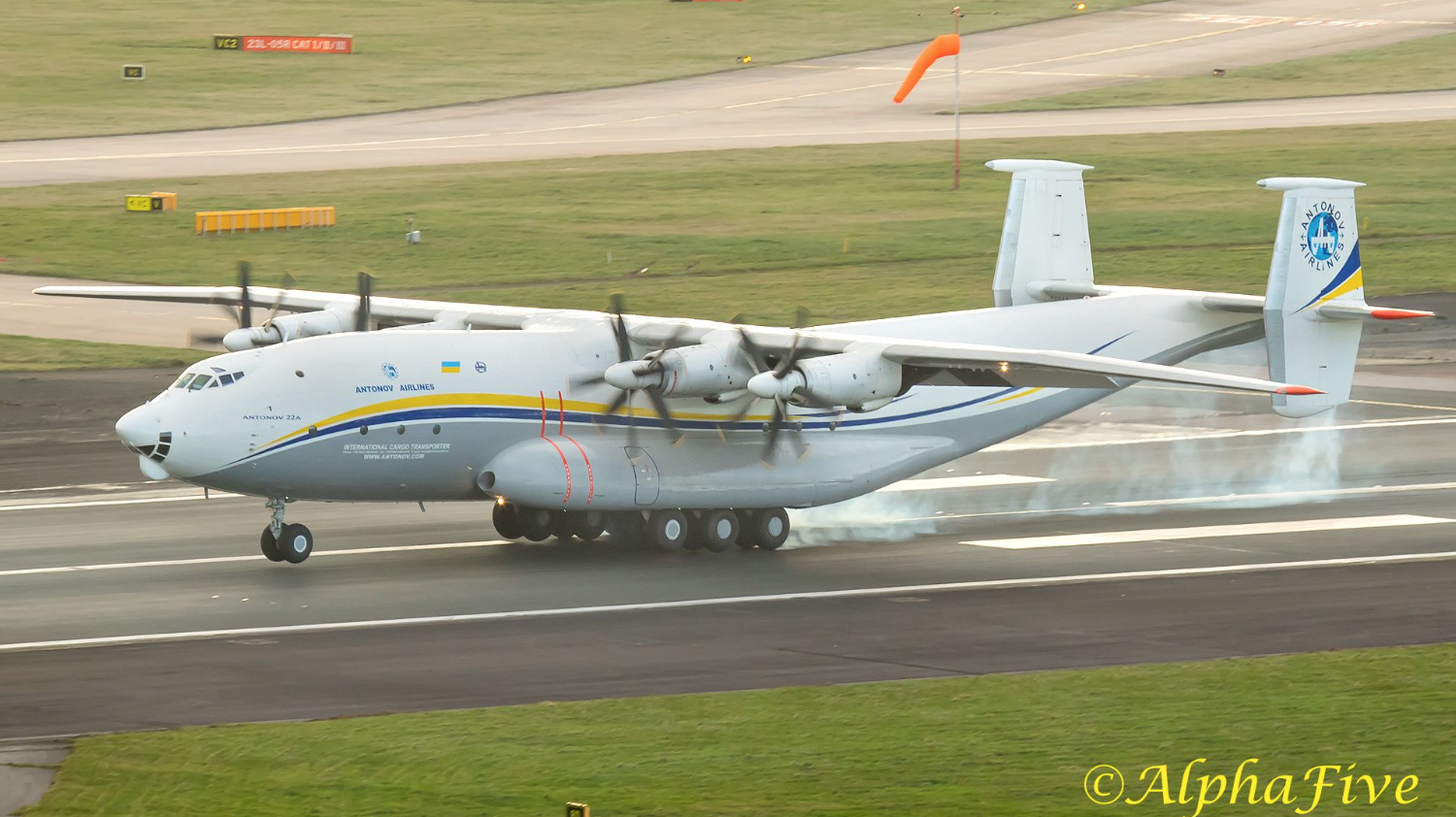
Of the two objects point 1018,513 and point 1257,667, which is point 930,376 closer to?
point 1018,513

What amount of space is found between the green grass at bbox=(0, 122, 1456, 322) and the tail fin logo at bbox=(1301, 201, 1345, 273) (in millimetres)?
20549

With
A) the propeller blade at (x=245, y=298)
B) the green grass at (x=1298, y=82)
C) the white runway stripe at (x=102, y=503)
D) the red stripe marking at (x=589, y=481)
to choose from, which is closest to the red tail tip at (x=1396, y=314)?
the red stripe marking at (x=589, y=481)

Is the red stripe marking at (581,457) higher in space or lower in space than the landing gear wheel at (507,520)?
higher

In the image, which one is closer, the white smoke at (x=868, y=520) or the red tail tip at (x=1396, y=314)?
the red tail tip at (x=1396, y=314)

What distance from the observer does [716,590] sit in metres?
29.2

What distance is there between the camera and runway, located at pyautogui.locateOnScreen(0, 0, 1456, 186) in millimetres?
79000

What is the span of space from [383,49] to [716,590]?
80.2 metres

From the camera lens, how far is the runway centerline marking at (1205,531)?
1298 inches

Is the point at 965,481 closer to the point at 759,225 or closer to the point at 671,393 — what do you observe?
the point at 671,393

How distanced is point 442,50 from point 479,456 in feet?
254

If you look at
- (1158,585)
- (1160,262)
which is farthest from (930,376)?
(1160,262)

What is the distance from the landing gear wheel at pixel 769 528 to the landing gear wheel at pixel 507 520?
384 cm

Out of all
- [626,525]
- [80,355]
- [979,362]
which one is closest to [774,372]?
[979,362]

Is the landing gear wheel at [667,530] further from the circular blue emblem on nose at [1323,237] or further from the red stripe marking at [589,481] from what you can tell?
the circular blue emblem on nose at [1323,237]
